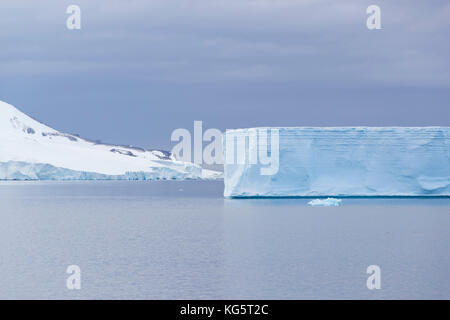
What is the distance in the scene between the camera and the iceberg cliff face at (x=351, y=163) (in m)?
25.0

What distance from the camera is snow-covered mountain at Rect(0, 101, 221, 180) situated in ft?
208

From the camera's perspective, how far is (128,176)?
69375mm

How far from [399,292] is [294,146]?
15680mm

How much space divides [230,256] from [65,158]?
184ft

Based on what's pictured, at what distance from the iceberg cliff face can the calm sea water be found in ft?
11.6

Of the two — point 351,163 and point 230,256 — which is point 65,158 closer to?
point 351,163

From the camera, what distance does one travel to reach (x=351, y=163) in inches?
1000

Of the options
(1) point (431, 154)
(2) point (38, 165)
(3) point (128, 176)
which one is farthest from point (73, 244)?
(3) point (128, 176)

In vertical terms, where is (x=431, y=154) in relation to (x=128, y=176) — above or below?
below

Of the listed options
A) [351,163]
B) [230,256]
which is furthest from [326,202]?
[230,256]

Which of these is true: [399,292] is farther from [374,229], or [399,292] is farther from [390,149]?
[390,149]
